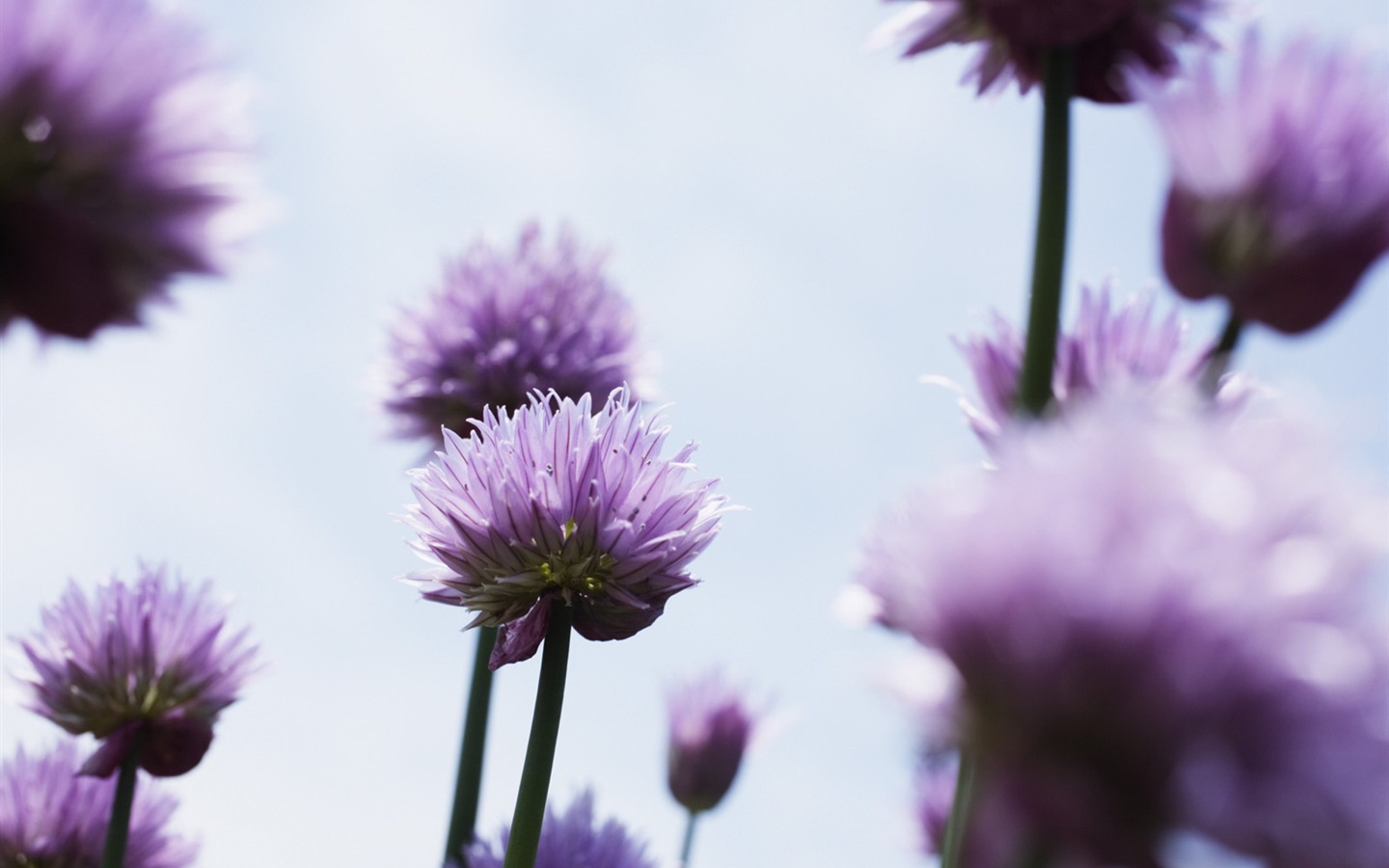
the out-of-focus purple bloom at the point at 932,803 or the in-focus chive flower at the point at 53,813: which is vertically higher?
the out-of-focus purple bloom at the point at 932,803

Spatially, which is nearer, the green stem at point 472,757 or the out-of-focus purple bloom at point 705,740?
the green stem at point 472,757

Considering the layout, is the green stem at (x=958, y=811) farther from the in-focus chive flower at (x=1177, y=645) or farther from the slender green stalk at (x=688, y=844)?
the slender green stalk at (x=688, y=844)

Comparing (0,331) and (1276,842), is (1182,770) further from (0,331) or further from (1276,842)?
(0,331)

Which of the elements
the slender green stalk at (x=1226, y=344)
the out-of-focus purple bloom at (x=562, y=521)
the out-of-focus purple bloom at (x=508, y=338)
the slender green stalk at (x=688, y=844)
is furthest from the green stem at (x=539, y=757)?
the slender green stalk at (x=688, y=844)

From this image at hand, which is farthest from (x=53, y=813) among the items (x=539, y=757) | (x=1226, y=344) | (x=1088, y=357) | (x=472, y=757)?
(x=1226, y=344)

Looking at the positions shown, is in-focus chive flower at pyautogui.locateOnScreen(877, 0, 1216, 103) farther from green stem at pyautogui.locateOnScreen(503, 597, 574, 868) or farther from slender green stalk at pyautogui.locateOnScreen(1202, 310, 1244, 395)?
green stem at pyautogui.locateOnScreen(503, 597, 574, 868)

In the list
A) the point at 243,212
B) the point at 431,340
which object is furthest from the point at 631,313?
the point at 243,212
